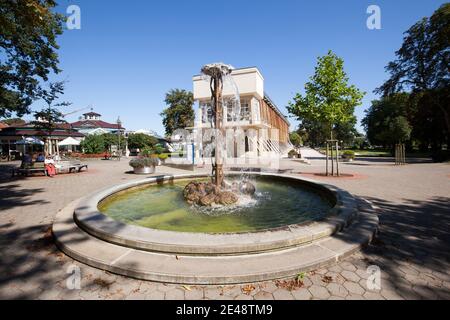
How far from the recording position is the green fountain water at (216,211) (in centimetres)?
565

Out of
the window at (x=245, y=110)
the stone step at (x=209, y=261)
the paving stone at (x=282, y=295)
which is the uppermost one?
the window at (x=245, y=110)

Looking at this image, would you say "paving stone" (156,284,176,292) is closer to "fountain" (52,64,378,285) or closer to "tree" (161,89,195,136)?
"fountain" (52,64,378,285)

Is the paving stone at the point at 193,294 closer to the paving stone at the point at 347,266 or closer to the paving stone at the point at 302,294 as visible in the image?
the paving stone at the point at 302,294

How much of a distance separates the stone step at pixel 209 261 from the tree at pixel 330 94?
36.5 feet

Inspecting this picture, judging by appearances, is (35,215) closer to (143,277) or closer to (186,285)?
(143,277)

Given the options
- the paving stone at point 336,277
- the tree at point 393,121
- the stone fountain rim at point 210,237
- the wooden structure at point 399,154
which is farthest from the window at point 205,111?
the paving stone at point 336,277

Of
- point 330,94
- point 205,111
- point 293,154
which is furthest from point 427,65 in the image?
point 205,111

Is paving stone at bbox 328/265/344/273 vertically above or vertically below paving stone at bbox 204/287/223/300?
above

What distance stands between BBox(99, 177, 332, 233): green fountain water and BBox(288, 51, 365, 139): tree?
6.57 meters

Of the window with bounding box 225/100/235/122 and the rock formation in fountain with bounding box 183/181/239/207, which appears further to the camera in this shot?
the window with bounding box 225/100/235/122

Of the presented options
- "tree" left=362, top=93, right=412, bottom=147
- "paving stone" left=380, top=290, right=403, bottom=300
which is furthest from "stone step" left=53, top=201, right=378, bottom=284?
"tree" left=362, top=93, right=412, bottom=147

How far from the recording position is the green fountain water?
5.65 meters

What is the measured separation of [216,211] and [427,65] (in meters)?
35.5

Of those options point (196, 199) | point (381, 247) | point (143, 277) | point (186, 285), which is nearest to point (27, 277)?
point (143, 277)
